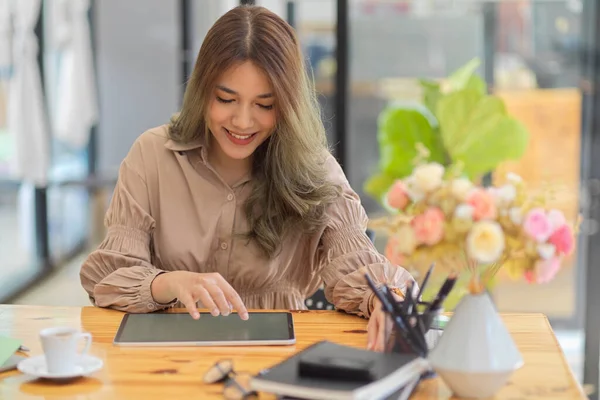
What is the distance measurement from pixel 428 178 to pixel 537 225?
173mm

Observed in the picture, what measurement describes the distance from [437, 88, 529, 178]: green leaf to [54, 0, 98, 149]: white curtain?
Result: 3035 mm

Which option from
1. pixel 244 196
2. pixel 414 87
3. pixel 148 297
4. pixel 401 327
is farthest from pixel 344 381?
pixel 414 87

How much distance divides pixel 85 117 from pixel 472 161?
10.5 ft

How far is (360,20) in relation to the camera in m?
4.43

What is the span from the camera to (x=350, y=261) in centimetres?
208

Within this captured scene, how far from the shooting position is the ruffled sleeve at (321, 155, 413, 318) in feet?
6.47

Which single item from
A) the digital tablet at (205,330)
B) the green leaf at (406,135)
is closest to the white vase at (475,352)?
the digital tablet at (205,330)

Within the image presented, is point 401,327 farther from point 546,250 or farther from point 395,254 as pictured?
point 546,250

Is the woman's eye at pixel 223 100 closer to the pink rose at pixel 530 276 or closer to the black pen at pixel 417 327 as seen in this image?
the black pen at pixel 417 327

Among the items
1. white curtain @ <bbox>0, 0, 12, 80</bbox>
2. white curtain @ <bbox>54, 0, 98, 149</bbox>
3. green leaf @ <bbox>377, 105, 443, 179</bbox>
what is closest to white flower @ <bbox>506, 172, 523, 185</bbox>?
green leaf @ <bbox>377, 105, 443, 179</bbox>

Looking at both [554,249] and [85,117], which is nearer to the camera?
[554,249]

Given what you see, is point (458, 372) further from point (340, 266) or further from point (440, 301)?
point (340, 266)

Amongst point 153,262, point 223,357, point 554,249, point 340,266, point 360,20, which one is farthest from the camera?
point 360,20

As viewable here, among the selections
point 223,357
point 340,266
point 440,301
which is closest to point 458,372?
point 440,301
